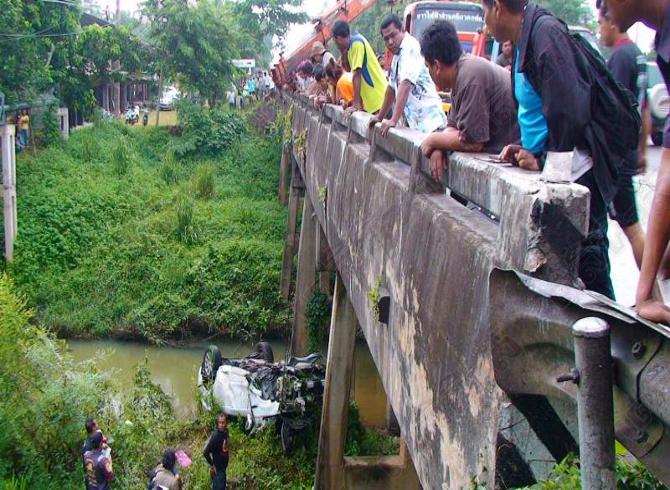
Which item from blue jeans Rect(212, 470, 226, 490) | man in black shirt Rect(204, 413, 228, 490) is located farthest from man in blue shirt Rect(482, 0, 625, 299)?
blue jeans Rect(212, 470, 226, 490)

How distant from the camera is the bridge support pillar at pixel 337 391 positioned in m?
7.88

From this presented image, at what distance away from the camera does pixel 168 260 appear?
18.2 metres

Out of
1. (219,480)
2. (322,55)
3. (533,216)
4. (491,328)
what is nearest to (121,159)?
(322,55)

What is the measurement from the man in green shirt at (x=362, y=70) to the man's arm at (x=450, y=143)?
12.5 ft

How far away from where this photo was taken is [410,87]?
5715 millimetres

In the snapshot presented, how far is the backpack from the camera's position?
9.46ft

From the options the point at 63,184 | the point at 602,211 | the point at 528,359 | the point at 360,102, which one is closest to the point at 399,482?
the point at 360,102

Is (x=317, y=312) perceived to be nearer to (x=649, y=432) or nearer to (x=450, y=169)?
(x=450, y=169)

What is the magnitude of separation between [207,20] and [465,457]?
24387mm

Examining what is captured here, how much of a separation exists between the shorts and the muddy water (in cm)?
854

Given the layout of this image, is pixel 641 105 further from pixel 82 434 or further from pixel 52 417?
pixel 52 417

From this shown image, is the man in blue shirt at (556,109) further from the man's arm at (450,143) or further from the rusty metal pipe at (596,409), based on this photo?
the rusty metal pipe at (596,409)

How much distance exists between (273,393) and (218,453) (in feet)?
5.76

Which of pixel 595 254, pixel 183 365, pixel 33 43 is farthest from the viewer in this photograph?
pixel 33 43
